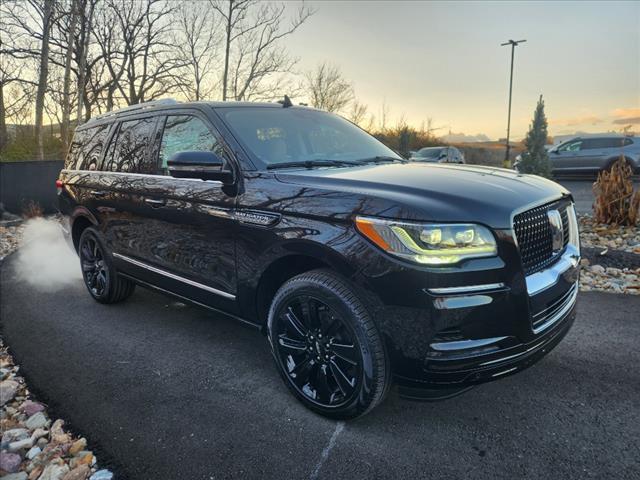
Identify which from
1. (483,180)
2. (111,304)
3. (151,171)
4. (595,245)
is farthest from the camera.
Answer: (595,245)

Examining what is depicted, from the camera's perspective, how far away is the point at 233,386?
9.70 feet

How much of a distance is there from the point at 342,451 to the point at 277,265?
3.55ft

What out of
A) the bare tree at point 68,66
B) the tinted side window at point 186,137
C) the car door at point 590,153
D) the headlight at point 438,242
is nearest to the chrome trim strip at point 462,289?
the headlight at point 438,242

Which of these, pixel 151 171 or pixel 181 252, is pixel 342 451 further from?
pixel 151 171

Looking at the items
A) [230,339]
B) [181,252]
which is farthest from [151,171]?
[230,339]

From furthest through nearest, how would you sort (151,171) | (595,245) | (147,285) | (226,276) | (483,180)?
(595,245) < (147,285) < (151,171) < (226,276) < (483,180)

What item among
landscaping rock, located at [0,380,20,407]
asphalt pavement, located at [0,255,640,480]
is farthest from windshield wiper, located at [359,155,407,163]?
landscaping rock, located at [0,380,20,407]

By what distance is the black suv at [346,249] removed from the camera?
204cm

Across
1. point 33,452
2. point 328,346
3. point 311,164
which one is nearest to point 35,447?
point 33,452

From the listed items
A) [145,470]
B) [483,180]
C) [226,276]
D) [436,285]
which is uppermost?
[483,180]

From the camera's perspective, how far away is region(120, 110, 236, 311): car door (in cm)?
292

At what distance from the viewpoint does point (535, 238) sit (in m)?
2.31

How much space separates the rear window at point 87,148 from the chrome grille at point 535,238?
381cm

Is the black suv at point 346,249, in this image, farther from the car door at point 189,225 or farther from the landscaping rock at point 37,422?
the landscaping rock at point 37,422
